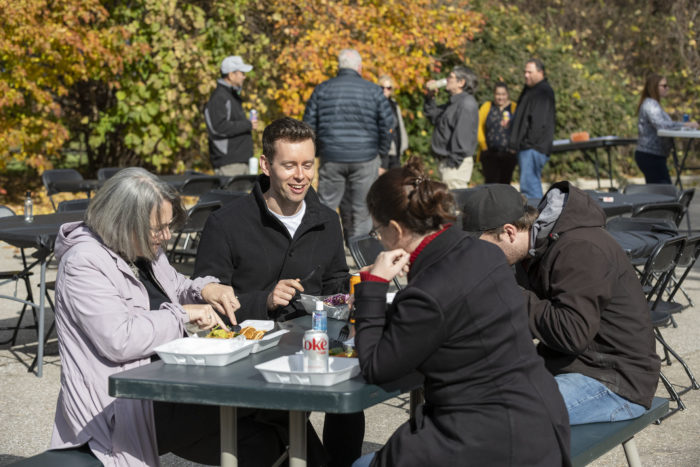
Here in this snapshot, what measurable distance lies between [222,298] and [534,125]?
7624 mm

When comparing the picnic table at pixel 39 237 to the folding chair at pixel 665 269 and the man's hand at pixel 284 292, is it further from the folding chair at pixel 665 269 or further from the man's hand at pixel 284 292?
the folding chair at pixel 665 269

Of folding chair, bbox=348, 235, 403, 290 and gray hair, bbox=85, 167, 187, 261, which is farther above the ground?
gray hair, bbox=85, 167, 187, 261

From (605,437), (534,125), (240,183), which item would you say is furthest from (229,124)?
(605,437)

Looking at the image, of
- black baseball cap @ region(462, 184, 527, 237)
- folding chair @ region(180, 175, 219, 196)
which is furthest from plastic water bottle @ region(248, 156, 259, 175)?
black baseball cap @ region(462, 184, 527, 237)

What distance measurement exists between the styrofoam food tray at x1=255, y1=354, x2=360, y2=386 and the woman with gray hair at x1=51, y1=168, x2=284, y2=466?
575 mm

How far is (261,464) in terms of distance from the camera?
138 inches

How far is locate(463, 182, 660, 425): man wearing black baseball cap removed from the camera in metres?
3.42

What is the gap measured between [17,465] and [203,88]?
1227cm

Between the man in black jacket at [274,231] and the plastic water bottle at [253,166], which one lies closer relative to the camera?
the man in black jacket at [274,231]

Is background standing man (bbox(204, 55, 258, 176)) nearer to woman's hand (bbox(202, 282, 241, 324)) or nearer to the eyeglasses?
woman's hand (bbox(202, 282, 241, 324))

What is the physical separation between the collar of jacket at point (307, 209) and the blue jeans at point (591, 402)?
1.37 m

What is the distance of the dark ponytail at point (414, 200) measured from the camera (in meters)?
2.83

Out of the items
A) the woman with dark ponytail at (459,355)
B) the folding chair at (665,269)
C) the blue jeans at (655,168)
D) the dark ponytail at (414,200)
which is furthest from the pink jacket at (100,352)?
the blue jeans at (655,168)

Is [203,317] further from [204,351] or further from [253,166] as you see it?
[253,166]
